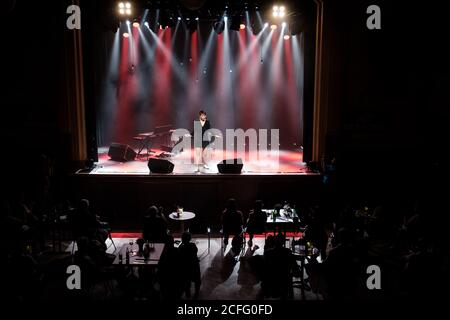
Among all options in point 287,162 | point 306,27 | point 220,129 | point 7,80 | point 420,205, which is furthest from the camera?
point 220,129

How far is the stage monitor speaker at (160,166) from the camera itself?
11.0m

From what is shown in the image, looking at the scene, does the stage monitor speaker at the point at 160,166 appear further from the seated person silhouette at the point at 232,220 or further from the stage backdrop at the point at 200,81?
the stage backdrop at the point at 200,81

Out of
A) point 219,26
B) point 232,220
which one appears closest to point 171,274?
point 232,220

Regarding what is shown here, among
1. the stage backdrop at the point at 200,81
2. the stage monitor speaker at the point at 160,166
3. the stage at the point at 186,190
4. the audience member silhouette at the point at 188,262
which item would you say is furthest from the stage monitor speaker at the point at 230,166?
the stage backdrop at the point at 200,81

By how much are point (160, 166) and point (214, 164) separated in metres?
2.19

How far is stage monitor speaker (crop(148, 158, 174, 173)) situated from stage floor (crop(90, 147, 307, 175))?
0.23 meters

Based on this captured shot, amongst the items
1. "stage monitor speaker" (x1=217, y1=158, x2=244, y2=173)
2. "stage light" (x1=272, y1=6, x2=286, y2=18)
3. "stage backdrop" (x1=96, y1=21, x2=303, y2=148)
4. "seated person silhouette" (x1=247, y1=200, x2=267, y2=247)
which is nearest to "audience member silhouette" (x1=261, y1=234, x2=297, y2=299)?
"seated person silhouette" (x1=247, y1=200, x2=267, y2=247)

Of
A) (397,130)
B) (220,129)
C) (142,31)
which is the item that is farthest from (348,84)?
(142,31)

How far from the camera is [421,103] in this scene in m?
11.3

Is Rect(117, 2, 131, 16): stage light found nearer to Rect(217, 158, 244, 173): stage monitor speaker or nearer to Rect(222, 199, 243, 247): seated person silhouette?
Rect(217, 158, 244, 173): stage monitor speaker

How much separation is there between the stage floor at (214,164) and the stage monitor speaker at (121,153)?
0.55 ft
